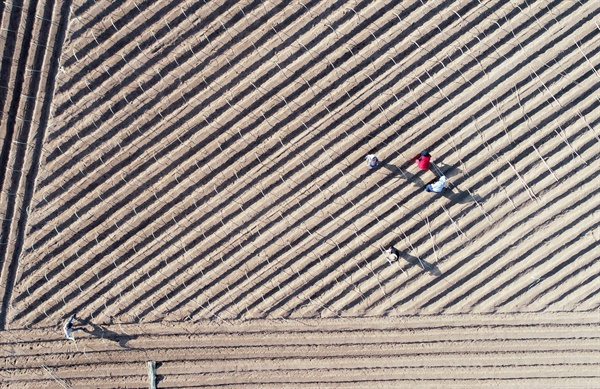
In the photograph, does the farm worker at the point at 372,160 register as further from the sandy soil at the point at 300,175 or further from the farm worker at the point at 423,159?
the farm worker at the point at 423,159

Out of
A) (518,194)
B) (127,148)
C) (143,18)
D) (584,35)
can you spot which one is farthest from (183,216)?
(584,35)

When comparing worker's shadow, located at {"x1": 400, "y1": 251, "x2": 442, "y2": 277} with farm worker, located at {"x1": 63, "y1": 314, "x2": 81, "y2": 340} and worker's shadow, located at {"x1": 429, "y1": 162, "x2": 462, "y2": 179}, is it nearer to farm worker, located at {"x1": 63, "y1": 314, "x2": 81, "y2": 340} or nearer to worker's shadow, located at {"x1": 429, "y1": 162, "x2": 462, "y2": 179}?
worker's shadow, located at {"x1": 429, "y1": 162, "x2": 462, "y2": 179}

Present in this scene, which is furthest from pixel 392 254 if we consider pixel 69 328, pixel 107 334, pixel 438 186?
pixel 69 328

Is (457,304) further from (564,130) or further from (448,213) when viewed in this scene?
(564,130)

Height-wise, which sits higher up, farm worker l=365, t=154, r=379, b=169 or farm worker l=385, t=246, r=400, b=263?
farm worker l=365, t=154, r=379, b=169

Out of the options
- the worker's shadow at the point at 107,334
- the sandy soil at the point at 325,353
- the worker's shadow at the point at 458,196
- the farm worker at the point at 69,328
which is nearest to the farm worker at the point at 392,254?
the sandy soil at the point at 325,353

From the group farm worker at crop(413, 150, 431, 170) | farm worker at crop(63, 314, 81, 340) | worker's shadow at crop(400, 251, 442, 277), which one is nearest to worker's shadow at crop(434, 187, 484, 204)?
farm worker at crop(413, 150, 431, 170)
